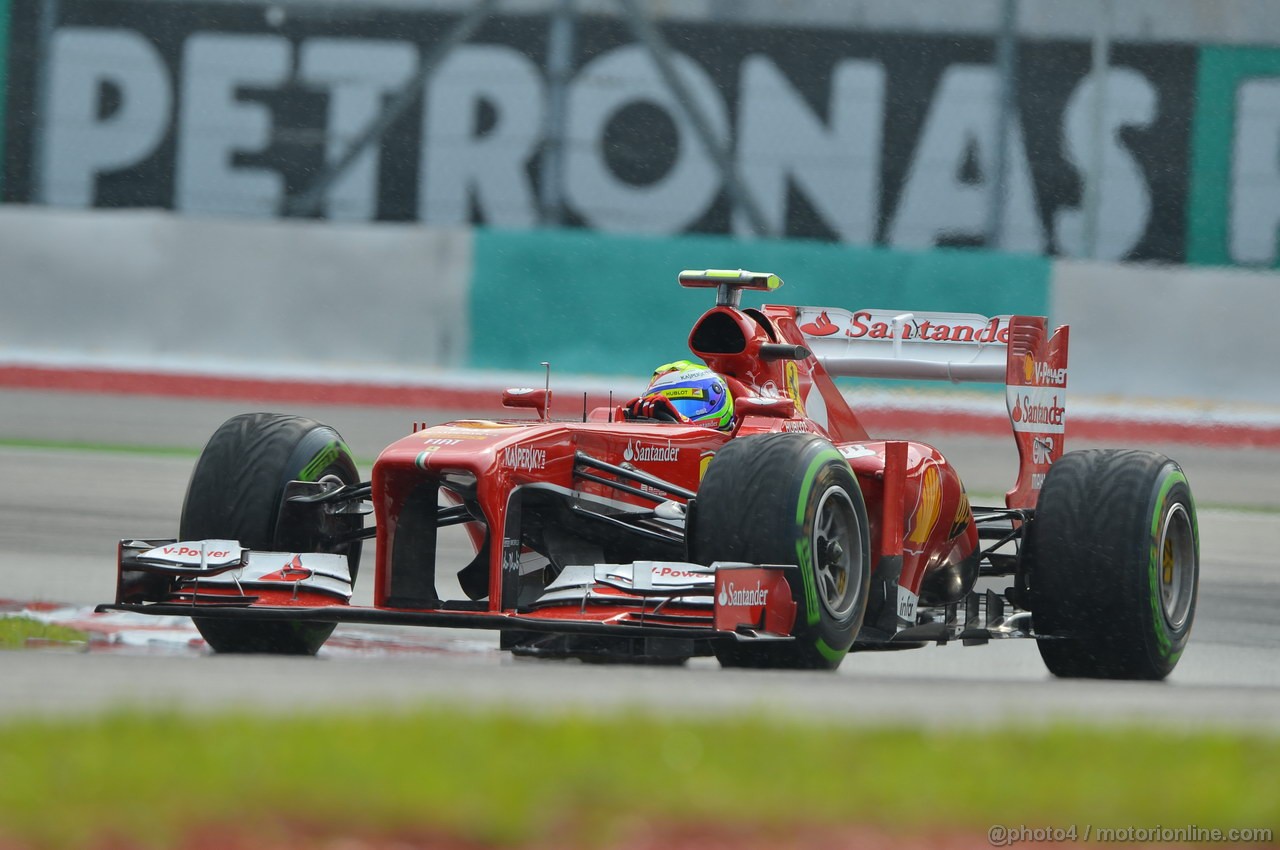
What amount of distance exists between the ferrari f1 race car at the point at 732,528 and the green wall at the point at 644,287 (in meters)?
6.78

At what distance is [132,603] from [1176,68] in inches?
530

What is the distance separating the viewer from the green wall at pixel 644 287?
1634 centimetres

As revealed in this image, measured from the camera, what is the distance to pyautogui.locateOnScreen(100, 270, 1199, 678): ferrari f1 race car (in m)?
7.06

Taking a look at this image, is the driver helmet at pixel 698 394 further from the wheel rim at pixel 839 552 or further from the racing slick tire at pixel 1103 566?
the racing slick tire at pixel 1103 566

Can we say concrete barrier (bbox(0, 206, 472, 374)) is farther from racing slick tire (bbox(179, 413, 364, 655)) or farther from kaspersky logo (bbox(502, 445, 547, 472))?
kaspersky logo (bbox(502, 445, 547, 472))

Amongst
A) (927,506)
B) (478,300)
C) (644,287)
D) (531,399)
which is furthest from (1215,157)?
(531,399)

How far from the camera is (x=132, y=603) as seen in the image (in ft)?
24.8

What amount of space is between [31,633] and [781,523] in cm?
317

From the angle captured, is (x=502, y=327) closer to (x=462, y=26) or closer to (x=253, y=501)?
(x=462, y=26)

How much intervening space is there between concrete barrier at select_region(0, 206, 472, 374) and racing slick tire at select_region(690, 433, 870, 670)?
30.8ft

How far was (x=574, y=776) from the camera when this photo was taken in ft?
12.3

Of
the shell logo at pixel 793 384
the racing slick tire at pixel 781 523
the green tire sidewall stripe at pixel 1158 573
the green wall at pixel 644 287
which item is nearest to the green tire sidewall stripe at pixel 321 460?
the racing slick tire at pixel 781 523

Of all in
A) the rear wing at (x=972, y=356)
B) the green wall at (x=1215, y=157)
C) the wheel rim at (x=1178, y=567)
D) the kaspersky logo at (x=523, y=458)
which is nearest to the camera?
the kaspersky logo at (x=523, y=458)

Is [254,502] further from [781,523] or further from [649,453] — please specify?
[781,523]
